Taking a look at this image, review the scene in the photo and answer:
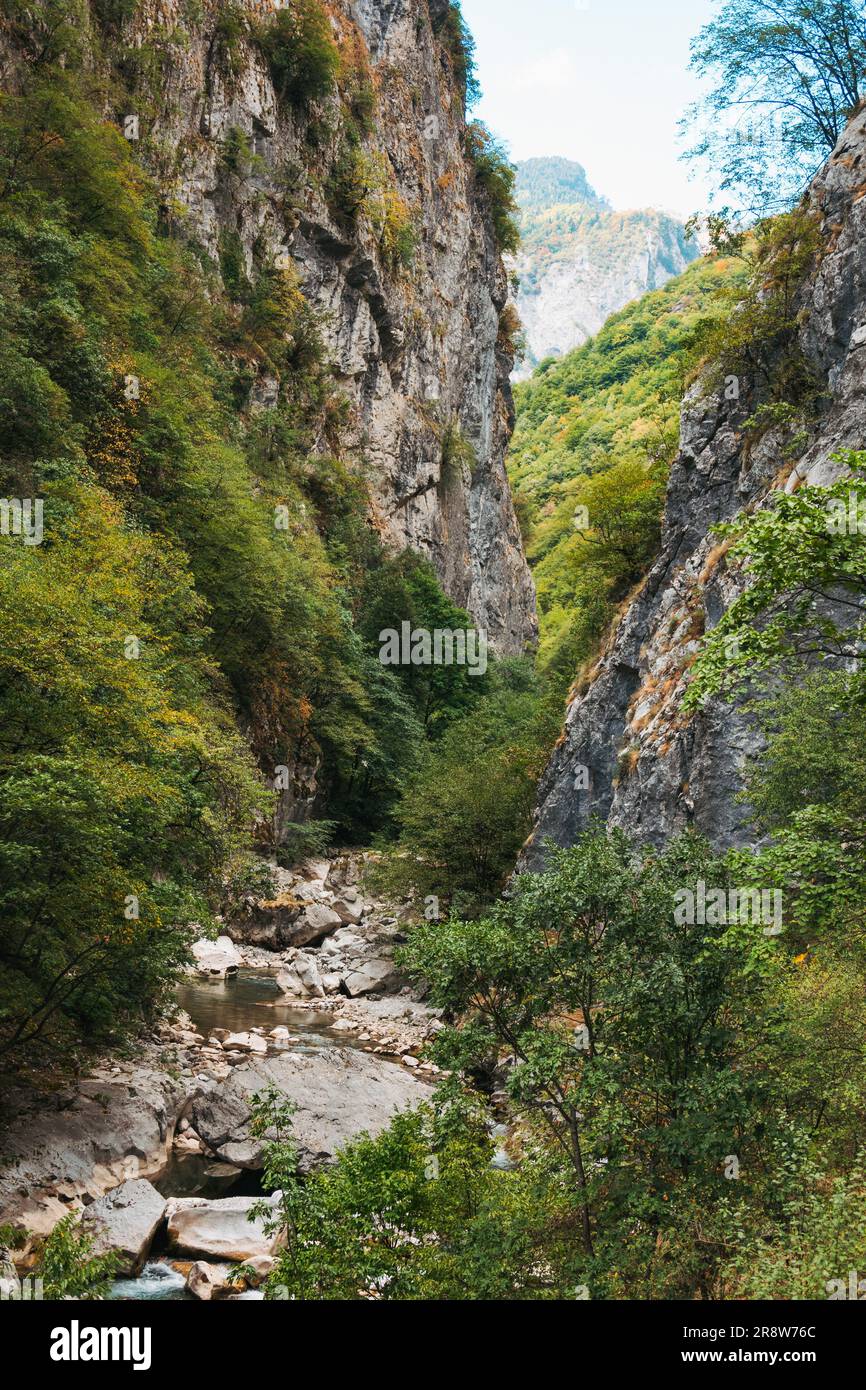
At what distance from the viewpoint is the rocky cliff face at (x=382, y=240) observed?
36594 mm

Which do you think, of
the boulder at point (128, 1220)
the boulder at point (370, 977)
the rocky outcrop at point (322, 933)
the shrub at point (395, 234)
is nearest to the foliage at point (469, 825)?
the rocky outcrop at point (322, 933)

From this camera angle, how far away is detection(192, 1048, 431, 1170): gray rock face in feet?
43.0

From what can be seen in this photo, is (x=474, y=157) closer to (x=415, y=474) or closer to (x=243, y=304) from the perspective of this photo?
(x=415, y=474)

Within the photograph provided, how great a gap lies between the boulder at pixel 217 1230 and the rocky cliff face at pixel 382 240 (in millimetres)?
33447

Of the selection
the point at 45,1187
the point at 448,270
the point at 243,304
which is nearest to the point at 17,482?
the point at 45,1187

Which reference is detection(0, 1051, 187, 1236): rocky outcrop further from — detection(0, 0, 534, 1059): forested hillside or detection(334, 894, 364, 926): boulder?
detection(334, 894, 364, 926): boulder

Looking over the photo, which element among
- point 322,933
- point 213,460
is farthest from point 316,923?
point 213,460

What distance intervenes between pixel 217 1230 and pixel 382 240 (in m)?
49.0

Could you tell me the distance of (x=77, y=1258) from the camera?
6.20m

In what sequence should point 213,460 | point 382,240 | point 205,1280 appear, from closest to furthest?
1. point 205,1280
2. point 213,460
3. point 382,240

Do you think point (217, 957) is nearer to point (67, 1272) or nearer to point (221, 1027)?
point (221, 1027)

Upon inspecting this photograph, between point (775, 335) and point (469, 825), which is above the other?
point (775, 335)

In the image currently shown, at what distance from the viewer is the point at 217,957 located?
23.1 metres

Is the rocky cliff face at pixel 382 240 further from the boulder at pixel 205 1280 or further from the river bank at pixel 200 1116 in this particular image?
the boulder at pixel 205 1280
